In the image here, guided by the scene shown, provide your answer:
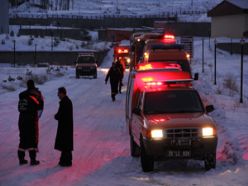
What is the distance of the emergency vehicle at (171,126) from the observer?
11945 millimetres

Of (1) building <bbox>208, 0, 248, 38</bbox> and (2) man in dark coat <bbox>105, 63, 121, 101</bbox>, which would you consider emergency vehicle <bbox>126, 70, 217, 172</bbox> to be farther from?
(1) building <bbox>208, 0, 248, 38</bbox>

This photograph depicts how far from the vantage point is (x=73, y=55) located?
71.4 m

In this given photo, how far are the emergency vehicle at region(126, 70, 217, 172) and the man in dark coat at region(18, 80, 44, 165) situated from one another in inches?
84.1

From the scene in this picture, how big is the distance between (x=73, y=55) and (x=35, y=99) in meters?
58.3

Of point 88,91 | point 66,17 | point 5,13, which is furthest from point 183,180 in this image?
point 66,17

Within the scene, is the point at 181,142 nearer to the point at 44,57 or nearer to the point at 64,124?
the point at 64,124

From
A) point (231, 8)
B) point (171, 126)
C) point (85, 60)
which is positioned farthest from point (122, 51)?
point (171, 126)

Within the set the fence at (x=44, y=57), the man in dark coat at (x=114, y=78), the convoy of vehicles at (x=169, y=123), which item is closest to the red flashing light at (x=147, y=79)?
the convoy of vehicles at (x=169, y=123)

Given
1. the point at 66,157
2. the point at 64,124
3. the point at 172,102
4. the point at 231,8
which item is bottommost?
the point at 66,157

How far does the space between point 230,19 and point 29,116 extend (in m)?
68.5

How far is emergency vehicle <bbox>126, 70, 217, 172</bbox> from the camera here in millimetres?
11945

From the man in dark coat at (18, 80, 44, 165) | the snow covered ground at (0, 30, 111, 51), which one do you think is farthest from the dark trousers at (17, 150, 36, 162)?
the snow covered ground at (0, 30, 111, 51)

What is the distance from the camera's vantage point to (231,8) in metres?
77.8

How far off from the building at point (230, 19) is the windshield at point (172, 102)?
60.9m
